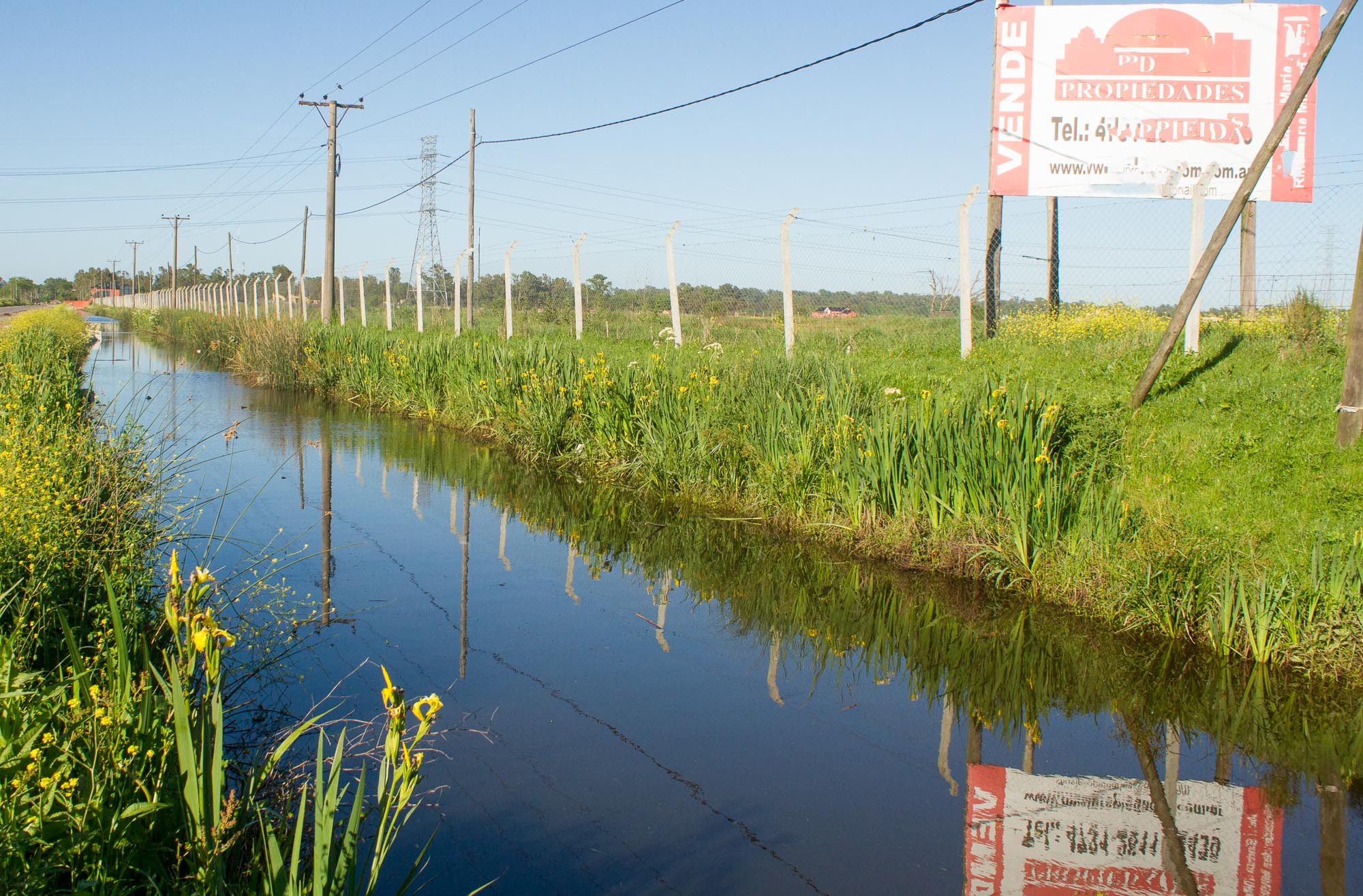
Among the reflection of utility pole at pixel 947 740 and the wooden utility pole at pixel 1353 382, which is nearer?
the reflection of utility pole at pixel 947 740

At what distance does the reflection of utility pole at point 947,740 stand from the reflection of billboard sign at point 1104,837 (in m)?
0.08

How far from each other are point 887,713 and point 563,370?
7.22m

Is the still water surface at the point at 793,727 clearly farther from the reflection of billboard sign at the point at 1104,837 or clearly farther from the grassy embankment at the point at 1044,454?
the grassy embankment at the point at 1044,454

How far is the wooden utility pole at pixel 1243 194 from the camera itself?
6.76 m

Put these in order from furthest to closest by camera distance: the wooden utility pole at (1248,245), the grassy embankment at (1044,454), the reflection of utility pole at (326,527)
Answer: the wooden utility pole at (1248,245), the reflection of utility pole at (326,527), the grassy embankment at (1044,454)

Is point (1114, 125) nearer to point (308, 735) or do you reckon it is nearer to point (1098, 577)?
point (1098, 577)

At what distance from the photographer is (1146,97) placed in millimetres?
12516

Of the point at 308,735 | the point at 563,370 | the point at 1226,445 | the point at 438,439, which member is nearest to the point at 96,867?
the point at 308,735

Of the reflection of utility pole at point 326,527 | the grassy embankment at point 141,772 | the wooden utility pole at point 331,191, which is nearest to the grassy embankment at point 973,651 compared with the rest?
the reflection of utility pole at point 326,527

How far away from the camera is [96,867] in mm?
2426

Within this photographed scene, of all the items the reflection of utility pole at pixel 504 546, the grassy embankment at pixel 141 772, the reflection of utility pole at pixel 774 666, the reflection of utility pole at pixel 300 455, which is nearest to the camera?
the grassy embankment at pixel 141 772

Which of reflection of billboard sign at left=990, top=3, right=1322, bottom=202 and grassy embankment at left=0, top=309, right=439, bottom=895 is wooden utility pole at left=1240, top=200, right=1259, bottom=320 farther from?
grassy embankment at left=0, top=309, right=439, bottom=895

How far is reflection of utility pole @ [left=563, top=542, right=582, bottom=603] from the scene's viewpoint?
261 inches

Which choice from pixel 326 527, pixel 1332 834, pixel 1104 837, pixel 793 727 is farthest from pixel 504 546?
pixel 1332 834
